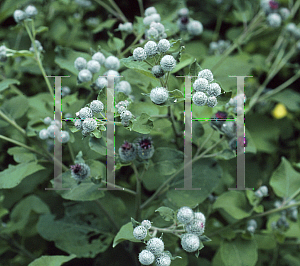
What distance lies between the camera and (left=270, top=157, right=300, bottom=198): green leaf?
1512 mm

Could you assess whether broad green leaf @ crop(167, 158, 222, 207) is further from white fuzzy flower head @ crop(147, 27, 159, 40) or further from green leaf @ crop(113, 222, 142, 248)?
white fuzzy flower head @ crop(147, 27, 159, 40)

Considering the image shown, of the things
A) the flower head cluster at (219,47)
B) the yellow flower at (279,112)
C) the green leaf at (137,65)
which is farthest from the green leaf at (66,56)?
the yellow flower at (279,112)

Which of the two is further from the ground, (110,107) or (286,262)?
(110,107)

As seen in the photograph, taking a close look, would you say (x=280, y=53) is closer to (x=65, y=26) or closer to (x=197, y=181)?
(x=197, y=181)

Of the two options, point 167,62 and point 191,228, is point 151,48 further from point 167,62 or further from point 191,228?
point 191,228

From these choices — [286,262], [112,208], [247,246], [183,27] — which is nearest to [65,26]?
[183,27]

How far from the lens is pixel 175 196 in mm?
1322

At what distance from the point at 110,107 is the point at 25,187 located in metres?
0.95

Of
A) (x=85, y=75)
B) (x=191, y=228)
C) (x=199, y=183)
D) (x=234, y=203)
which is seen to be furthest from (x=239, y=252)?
(x=85, y=75)

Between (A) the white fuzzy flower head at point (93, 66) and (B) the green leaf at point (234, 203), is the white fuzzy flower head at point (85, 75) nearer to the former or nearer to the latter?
(A) the white fuzzy flower head at point (93, 66)

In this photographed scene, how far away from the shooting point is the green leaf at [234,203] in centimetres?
139

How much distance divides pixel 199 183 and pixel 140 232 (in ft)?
1.70

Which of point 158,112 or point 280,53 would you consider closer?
point 158,112

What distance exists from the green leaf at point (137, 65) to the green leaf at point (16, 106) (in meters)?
0.75
